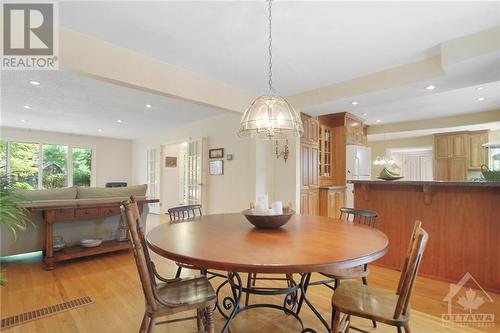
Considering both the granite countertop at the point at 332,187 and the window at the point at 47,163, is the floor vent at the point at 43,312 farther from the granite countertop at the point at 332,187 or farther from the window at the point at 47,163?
the window at the point at 47,163

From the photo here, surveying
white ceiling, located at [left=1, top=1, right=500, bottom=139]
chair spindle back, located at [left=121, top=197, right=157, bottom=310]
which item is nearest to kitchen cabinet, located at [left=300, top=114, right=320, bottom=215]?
white ceiling, located at [left=1, top=1, right=500, bottom=139]

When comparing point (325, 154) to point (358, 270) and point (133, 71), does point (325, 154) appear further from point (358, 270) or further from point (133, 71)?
point (133, 71)

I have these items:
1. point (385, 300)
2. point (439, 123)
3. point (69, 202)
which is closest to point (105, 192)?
point (69, 202)

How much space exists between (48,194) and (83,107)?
2.35 m

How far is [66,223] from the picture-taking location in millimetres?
3523

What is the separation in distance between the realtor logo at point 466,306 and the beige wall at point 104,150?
928 centimetres

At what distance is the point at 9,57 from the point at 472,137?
8608 millimetres

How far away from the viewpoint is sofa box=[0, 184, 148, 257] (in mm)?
3217

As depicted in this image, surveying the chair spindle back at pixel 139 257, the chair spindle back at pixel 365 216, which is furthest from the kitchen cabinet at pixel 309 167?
the chair spindle back at pixel 139 257

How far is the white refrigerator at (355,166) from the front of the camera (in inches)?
219

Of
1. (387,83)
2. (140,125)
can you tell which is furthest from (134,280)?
(140,125)

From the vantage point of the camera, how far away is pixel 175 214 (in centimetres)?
257

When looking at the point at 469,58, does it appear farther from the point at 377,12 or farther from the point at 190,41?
the point at 190,41

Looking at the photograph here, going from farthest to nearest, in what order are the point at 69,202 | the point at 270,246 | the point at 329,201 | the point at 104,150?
1. the point at 104,150
2. the point at 329,201
3. the point at 69,202
4. the point at 270,246
